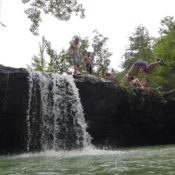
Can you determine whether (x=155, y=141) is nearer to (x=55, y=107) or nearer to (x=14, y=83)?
(x=55, y=107)

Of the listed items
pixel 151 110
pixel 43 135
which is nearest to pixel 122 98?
pixel 151 110

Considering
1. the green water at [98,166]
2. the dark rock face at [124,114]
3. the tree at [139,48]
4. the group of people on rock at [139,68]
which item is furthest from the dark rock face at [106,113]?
the tree at [139,48]

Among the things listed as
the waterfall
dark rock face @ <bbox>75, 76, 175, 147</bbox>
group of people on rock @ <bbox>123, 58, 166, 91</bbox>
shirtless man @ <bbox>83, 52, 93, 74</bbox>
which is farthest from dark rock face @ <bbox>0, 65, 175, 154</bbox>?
shirtless man @ <bbox>83, 52, 93, 74</bbox>

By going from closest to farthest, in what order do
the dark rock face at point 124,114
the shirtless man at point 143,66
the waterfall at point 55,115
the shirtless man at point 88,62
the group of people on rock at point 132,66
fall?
the waterfall at point 55,115, the group of people on rock at point 132,66, the dark rock face at point 124,114, the shirtless man at point 143,66, the shirtless man at point 88,62

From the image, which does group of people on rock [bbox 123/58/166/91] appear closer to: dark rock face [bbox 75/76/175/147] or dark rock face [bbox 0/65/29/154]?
dark rock face [bbox 75/76/175/147]

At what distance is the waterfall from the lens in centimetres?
1100

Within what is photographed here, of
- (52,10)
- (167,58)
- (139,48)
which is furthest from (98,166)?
(139,48)

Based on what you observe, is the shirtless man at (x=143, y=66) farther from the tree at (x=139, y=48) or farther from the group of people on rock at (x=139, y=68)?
the tree at (x=139, y=48)

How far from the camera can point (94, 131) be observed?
12.3 m

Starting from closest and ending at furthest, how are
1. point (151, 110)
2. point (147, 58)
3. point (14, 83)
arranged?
point (14, 83) → point (151, 110) → point (147, 58)

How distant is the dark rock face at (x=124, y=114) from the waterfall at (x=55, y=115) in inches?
26.2

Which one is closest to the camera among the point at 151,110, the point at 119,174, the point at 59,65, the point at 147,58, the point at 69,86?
the point at 119,174

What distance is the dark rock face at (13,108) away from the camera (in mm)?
10336

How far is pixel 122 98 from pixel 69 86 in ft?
9.12
